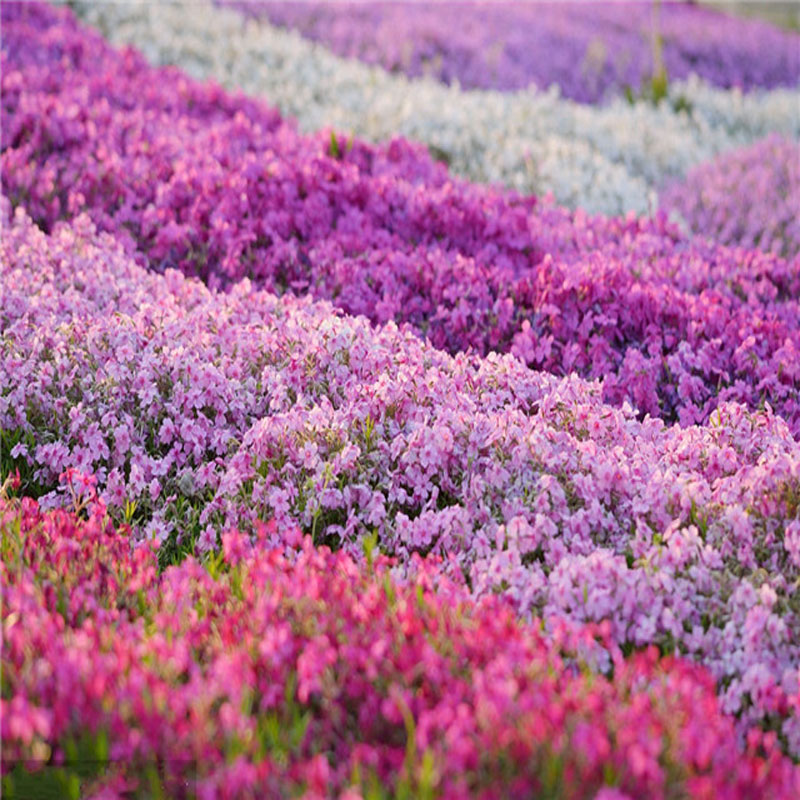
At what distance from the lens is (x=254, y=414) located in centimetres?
461

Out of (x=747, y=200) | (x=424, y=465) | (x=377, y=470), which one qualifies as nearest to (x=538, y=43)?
(x=747, y=200)

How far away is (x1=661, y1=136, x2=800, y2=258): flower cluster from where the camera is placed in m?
8.95

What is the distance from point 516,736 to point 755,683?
101cm

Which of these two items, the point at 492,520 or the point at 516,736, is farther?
the point at 492,520

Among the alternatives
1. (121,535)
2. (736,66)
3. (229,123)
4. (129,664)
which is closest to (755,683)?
(129,664)

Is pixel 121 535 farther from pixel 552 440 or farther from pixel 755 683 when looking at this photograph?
pixel 755 683

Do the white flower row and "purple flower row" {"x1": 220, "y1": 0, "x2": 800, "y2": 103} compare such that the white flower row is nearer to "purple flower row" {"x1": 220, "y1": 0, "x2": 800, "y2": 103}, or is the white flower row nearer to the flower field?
the flower field

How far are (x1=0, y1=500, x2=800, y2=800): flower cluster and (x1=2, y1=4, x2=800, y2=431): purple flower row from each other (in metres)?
2.64

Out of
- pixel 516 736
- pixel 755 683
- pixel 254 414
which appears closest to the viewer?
pixel 516 736

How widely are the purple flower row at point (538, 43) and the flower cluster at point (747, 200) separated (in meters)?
3.91

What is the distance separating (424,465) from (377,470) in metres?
0.27

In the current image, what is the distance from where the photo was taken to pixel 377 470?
13.4ft

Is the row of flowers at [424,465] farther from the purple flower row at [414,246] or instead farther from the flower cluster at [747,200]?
the flower cluster at [747,200]

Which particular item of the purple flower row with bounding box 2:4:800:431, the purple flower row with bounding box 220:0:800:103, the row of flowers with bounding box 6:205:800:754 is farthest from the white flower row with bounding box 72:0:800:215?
the row of flowers with bounding box 6:205:800:754
